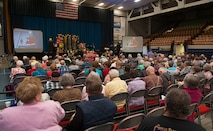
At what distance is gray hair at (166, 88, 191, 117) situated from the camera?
1.43 m

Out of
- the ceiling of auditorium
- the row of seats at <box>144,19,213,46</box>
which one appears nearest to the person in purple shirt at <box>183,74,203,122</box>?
the row of seats at <box>144,19,213,46</box>

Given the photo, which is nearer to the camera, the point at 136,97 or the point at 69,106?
the point at 69,106

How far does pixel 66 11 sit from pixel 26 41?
15.3 feet

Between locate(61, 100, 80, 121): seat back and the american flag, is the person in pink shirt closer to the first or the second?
locate(61, 100, 80, 121): seat back

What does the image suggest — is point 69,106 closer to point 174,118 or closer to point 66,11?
point 174,118

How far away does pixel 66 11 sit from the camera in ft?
51.4

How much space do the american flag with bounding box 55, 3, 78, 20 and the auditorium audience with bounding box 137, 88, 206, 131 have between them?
1539 centimetres

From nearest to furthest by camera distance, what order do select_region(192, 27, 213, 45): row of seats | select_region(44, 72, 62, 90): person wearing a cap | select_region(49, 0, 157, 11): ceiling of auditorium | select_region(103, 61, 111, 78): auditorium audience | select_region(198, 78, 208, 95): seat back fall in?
select_region(44, 72, 62, 90): person wearing a cap
select_region(198, 78, 208, 95): seat back
select_region(103, 61, 111, 78): auditorium audience
select_region(192, 27, 213, 45): row of seats
select_region(49, 0, 157, 11): ceiling of auditorium

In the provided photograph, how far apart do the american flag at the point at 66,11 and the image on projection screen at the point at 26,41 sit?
114 inches

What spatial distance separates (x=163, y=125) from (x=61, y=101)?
1.63 metres

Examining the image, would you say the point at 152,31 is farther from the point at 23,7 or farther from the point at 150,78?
the point at 150,78

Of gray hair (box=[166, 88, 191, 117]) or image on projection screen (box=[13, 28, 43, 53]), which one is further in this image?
image on projection screen (box=[13, 28, 43, 53])

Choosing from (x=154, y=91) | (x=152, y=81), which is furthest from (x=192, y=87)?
(x=152, y=81)

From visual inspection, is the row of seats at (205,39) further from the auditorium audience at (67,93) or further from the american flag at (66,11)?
the auditorium audience at (67,93)
